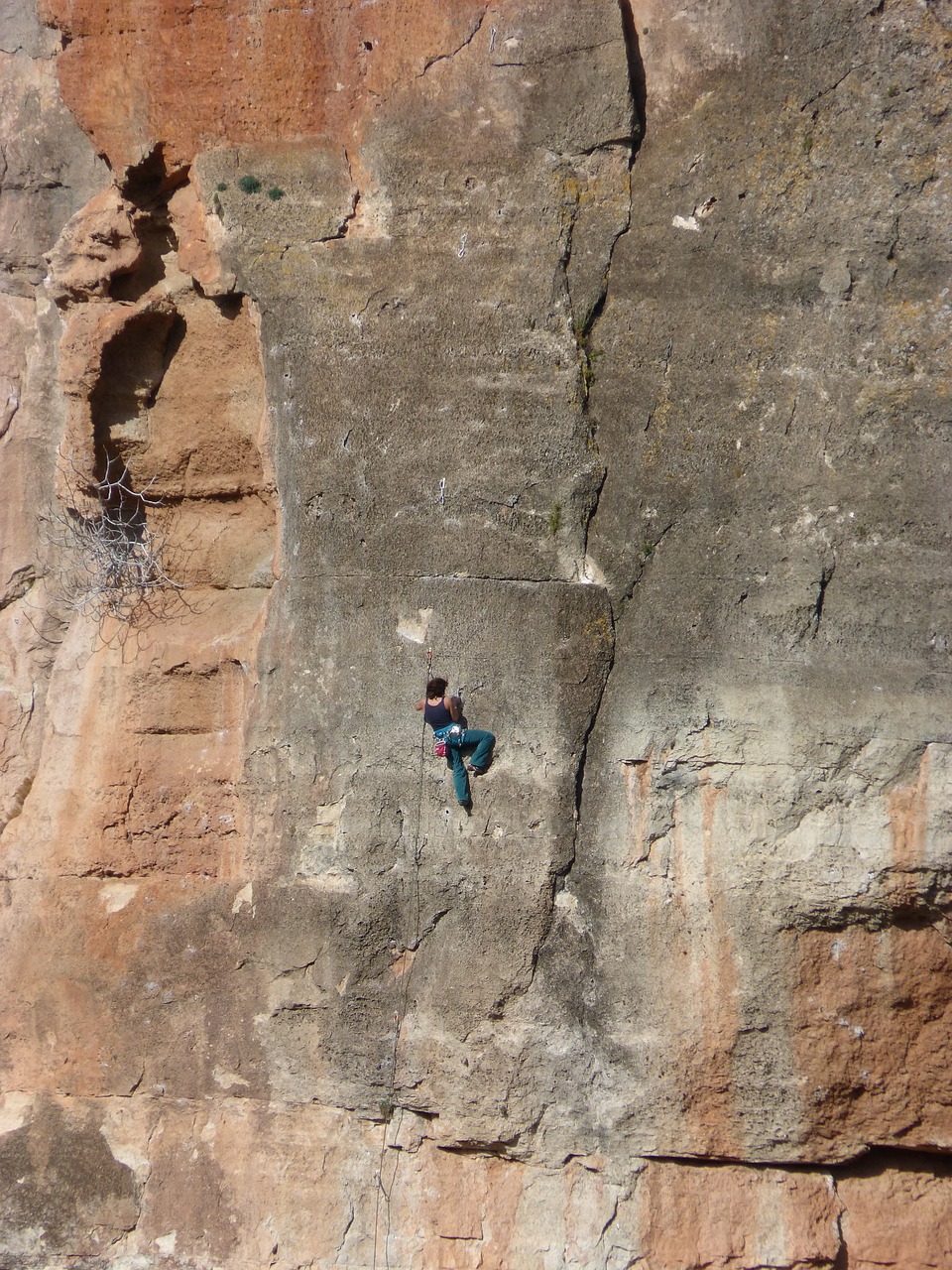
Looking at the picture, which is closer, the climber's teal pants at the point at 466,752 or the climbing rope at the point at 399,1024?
the climber's teal pants at the point at 466,752

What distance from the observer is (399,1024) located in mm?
3596

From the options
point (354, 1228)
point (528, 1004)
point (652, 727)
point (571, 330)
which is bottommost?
point (354, 1228)

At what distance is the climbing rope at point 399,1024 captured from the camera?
3566mm

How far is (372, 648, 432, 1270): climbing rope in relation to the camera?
3566 millimetres

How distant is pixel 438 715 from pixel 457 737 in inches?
3.9

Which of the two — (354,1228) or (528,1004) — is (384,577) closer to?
(528,1004)

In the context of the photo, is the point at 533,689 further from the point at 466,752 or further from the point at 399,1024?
the point at 399,1024

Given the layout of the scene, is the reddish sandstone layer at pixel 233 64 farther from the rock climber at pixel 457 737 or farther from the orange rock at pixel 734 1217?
the orange rock at pixel 734 1217

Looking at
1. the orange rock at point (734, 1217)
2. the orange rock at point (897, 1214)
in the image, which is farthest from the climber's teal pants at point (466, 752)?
the orange rock at point (897, 1214)

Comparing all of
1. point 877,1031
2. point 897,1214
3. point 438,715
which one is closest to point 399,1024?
point 438,715

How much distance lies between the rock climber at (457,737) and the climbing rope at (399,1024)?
0.08 meters

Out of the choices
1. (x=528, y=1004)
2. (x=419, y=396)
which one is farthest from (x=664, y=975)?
(x=419, y=396)

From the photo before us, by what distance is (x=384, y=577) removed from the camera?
3.57m

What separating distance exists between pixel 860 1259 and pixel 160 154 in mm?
4716
